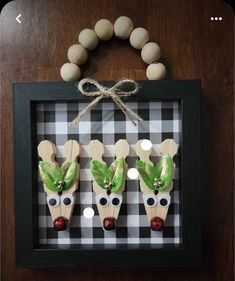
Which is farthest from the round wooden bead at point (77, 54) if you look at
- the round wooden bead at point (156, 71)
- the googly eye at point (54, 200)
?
the googly eye at point (54, 200)

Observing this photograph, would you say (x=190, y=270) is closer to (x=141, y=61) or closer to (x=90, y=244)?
(x=90, y=244)

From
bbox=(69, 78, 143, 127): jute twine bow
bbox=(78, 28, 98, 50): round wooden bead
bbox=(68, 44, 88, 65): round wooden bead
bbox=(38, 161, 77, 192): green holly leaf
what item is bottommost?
bbox=(38, 161, 77, 192): green holly leaf

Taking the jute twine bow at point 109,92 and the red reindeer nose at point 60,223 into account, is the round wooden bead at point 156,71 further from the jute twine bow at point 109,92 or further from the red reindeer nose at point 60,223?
the red reindeer nose at point 60,223

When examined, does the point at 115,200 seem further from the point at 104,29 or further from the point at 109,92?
the point at 104,29

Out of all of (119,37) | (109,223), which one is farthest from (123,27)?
(109,223)

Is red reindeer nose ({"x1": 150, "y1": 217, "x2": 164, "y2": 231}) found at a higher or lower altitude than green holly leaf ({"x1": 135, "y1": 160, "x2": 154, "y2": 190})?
lower

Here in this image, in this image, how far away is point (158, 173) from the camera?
1.99 feet

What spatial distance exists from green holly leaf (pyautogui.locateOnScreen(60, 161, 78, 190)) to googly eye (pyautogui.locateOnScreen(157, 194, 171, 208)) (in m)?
0.14

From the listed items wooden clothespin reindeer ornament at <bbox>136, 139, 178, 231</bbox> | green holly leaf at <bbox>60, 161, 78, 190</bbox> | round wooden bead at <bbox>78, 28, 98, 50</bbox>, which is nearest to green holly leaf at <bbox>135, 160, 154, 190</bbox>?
wooden clothespin reindeer ornament at <bbox>136, 139, 178, 231</bbox>

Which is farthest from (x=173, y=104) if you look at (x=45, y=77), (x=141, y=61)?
(x=45, y=77)

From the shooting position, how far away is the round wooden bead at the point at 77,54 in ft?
2.02

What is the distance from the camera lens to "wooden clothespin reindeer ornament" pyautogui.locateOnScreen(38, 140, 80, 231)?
0.61 m

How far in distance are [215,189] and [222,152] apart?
0.06 metres

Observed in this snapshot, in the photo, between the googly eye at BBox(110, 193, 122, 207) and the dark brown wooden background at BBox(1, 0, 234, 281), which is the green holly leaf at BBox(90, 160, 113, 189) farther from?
the dark brown wooden background at BBox(1, 0, 234, 281)
